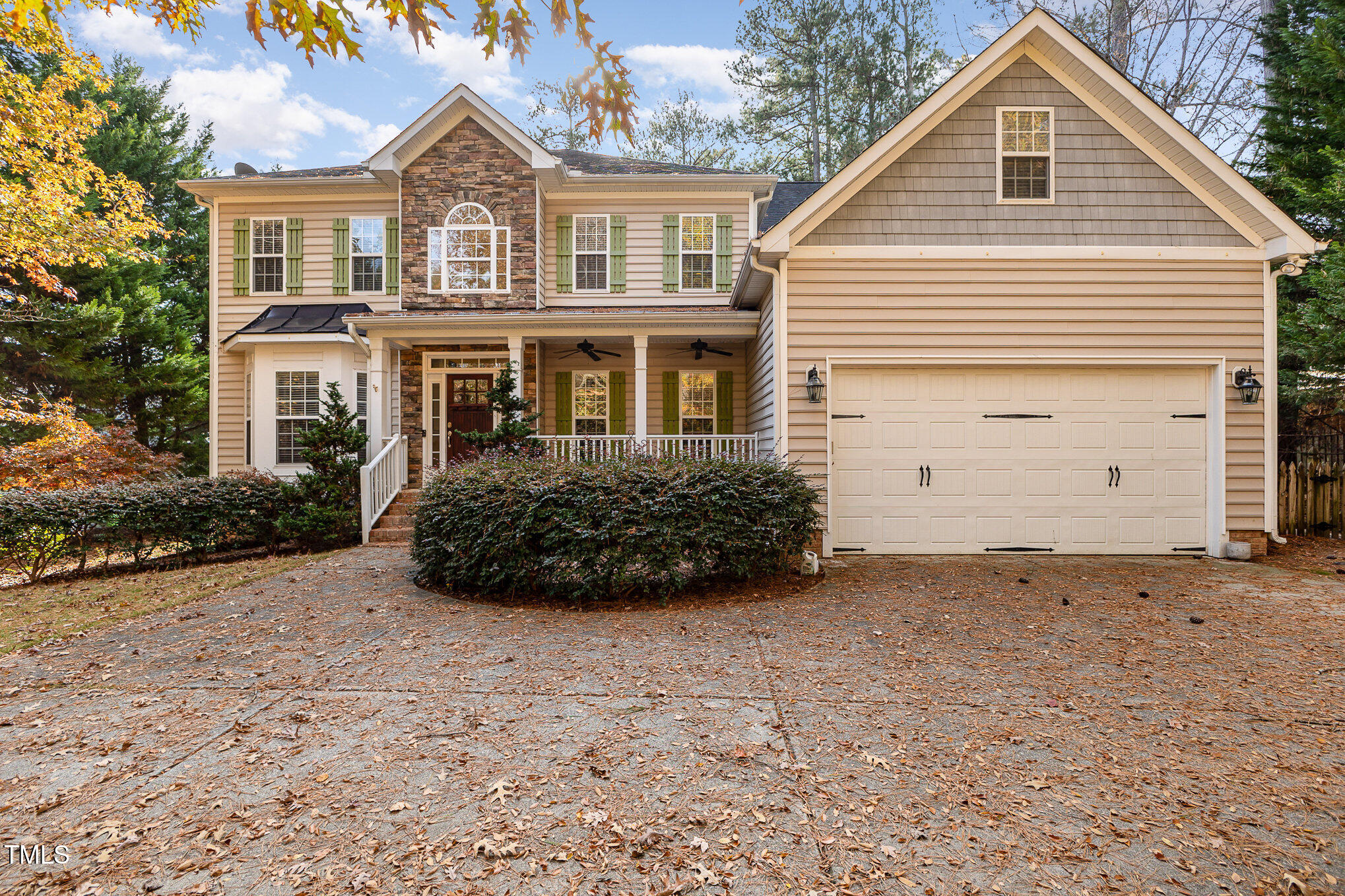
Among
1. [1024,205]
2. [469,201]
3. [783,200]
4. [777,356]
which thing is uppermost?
[783,200]

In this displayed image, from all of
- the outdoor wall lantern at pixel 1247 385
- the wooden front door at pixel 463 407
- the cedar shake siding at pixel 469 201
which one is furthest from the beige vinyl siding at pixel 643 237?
the outdoor wall lantern at pixel 1247 385

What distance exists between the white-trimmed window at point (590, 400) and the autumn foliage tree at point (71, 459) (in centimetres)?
676

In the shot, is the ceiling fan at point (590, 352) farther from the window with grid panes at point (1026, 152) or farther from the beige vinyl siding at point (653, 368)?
the window with grid panes at point (1026, 152)

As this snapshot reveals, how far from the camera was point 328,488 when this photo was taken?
866 centimetres

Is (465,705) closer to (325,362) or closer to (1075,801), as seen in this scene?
(1075,801)

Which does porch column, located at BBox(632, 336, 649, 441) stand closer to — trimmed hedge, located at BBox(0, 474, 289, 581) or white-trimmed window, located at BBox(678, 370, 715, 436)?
white-trimmed window, located at BBox(678, 370, 715, 436)

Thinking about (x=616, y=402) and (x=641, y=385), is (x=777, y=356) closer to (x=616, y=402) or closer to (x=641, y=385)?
(x=641, y=385)

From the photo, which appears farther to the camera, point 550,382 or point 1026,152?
point 550,382

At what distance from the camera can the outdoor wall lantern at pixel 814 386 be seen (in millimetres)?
7355

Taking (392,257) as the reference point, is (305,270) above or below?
below

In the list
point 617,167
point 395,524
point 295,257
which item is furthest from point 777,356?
point 295,257

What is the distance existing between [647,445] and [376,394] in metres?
4.36

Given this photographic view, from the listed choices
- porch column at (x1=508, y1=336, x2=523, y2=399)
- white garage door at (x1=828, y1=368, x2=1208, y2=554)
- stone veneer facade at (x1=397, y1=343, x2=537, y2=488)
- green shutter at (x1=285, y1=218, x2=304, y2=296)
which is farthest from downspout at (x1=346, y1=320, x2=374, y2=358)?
white garage door at (x1=828, y1=368, x2=1208, y2=554)

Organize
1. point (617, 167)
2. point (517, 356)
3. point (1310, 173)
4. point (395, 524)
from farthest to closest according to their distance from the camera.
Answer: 1. point (617, 167)
2. point (1310, 173)
3. point (517, 356)
4. point (395, 524)
